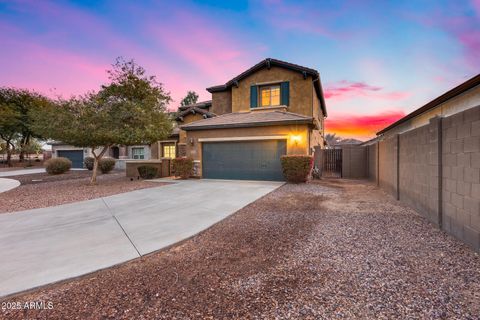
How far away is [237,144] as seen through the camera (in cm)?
1367

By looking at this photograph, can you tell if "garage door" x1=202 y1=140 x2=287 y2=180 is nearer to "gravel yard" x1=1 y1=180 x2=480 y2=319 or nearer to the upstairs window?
the upstairs window

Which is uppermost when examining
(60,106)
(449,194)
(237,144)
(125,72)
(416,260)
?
(125,72)

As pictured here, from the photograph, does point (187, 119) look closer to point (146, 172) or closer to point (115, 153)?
point (146, 172)

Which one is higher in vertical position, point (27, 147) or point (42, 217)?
point (27, 147)

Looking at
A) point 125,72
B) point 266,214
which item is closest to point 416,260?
point 266,214

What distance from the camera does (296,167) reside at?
461 inches

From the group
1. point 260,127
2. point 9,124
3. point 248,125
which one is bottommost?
point 260,127

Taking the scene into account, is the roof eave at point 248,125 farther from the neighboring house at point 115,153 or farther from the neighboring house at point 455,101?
the neighboring house at point 115,153

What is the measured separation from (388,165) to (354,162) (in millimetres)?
6152

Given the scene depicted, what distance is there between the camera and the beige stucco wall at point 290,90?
609 inches

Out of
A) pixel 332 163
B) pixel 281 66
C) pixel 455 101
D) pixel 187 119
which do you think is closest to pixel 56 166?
pixel 187 119

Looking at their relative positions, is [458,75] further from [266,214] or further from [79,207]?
[79,207]

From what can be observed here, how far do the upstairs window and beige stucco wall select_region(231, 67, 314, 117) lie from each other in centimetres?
52

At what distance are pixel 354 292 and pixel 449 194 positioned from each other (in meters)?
3.64
